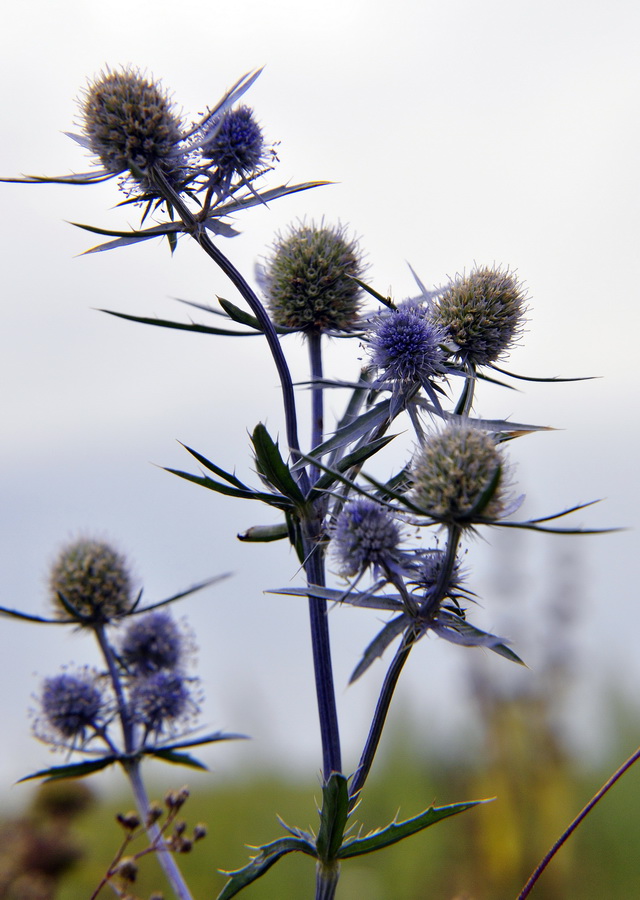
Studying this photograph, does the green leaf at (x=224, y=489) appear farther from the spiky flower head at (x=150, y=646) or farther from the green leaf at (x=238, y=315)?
the spiky flower head at (x=150, y=646)

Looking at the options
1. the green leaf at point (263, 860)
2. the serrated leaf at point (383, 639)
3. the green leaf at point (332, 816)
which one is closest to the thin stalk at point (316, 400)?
the serrated leaf at point (383, 639)

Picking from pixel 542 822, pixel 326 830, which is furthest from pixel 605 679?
pixel 326 830

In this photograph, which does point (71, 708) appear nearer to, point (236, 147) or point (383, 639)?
point (383, 639)

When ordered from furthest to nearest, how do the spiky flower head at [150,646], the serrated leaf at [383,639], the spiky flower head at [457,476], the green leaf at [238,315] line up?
the spiky flower head at [150,646], the green leaf at [238,315], the serrated leaf at [383,639], the spiky flower head at [457,476]

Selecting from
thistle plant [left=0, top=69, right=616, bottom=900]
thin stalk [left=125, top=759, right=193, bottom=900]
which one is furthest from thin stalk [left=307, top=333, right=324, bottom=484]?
thin stalk [left=125, top=759, right=193, bottom=900]

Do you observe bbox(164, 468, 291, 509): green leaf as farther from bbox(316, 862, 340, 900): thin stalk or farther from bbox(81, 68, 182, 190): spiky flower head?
bbox(316, 862, 340, 900): thin stalk

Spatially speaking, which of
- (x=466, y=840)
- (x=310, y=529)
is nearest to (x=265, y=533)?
(x=310, y=529)
